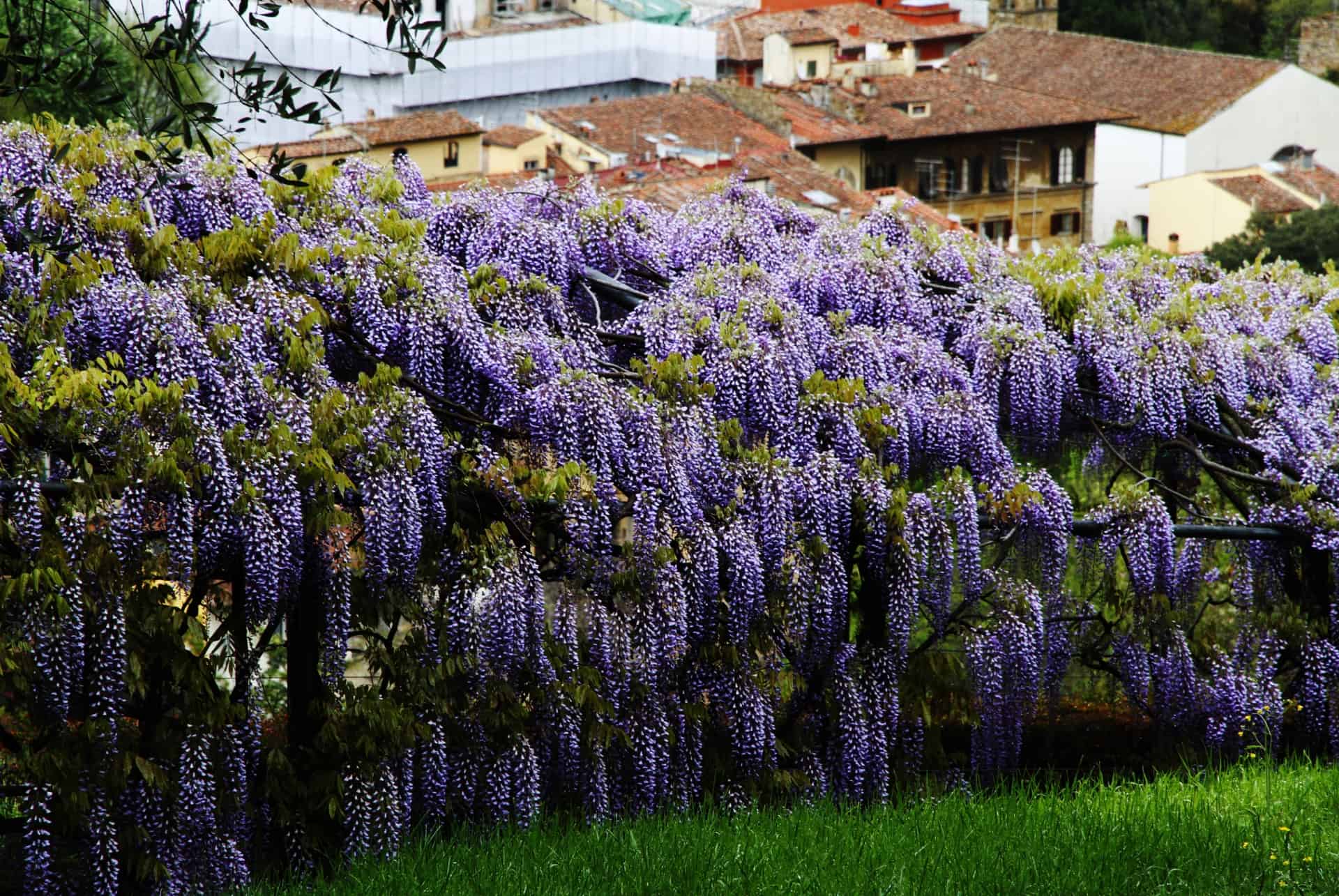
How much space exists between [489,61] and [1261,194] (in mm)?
19868

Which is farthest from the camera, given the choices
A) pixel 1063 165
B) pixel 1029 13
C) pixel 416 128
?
pixel 1029 13

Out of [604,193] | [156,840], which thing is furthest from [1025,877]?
[604,193]

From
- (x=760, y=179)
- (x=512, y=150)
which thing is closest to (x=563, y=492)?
(x=760, y=179)

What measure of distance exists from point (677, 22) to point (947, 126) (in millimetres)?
8413

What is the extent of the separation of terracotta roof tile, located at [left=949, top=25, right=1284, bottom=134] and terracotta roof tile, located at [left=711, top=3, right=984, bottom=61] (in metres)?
2.30

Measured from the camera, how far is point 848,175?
5078 centimetres

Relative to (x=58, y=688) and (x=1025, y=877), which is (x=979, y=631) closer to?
(x=1025, y=877)

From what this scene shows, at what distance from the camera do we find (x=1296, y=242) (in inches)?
1790

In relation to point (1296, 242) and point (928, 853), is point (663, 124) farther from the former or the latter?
point (928, 853)

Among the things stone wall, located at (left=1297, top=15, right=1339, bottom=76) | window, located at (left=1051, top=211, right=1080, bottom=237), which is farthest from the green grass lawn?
stone wall, located at (left=1297, top=15, right=1339, bottom=76)

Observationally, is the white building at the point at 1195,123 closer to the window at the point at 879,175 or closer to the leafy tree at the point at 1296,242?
the window at the point at 879,175

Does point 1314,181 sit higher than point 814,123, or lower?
lower

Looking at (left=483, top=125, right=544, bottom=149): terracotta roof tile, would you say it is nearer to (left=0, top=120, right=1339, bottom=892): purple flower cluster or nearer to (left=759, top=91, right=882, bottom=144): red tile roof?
(left=759, top=91, right=882, bottom=144): red tile roof

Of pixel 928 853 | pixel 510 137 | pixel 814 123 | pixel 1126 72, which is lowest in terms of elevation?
pixel 928 853
